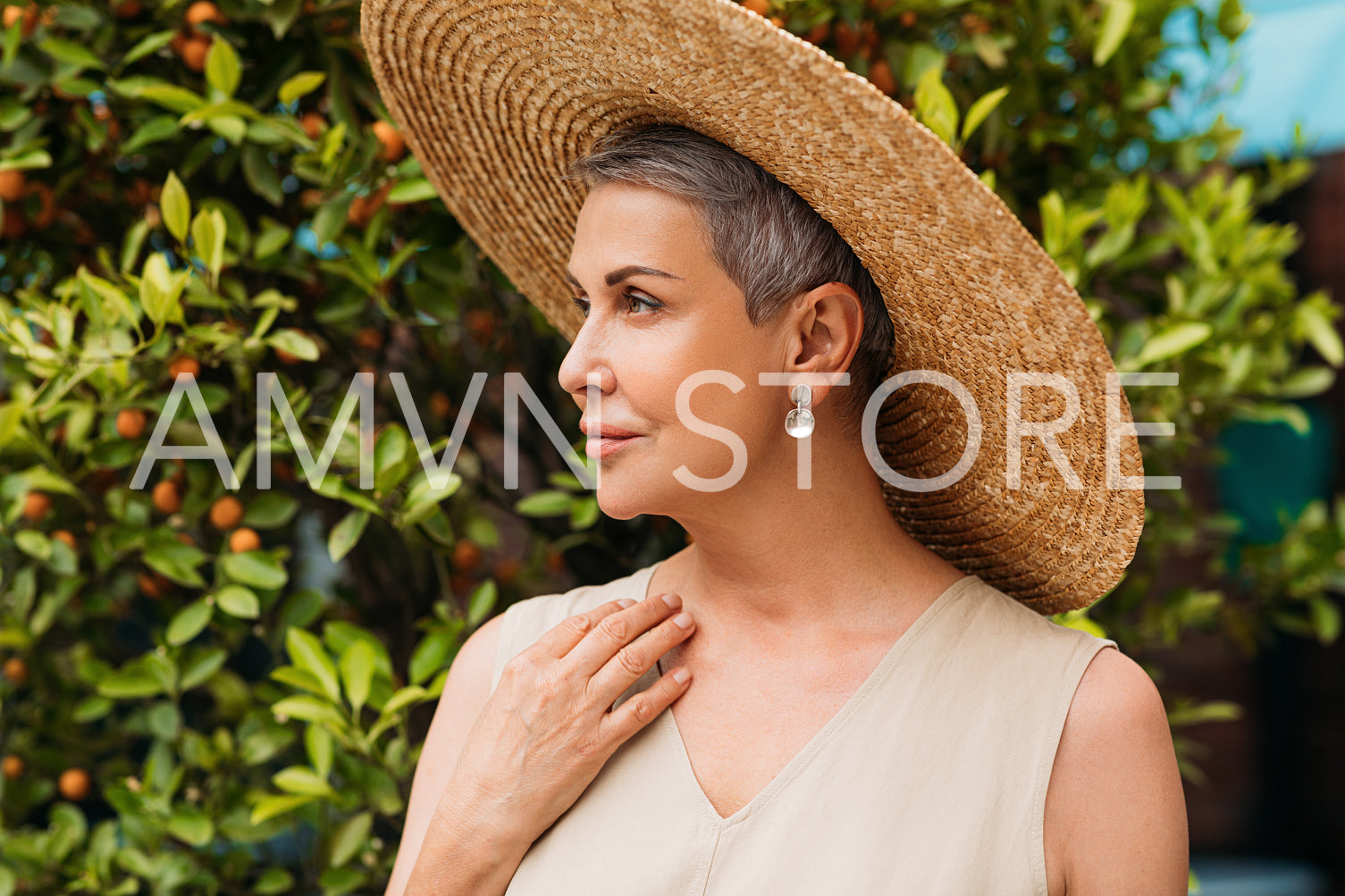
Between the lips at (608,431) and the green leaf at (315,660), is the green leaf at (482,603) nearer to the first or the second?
the green leaf at (315,660)

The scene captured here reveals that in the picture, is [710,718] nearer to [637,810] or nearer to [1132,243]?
[637,810]

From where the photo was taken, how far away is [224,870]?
1.77 metres

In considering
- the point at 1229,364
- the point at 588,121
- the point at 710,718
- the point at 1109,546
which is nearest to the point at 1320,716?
the point at 1229,364

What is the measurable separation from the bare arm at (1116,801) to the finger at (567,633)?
0.54 meters

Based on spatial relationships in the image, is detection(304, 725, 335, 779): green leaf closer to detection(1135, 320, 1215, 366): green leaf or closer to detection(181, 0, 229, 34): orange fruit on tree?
detection(181, 0, 229, 34): orange fruit on tree

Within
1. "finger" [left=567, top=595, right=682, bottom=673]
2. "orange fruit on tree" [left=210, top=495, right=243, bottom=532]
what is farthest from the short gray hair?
"orange fruit on tree" [left=210, top=495, right=243, bottom=532]

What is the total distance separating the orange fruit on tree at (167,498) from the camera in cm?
173

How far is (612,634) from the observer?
1276mm

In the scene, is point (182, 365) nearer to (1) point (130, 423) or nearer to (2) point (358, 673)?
(1) point (130, 423)

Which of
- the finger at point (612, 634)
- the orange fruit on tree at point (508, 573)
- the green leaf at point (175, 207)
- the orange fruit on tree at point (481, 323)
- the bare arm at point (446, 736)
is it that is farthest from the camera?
the orange fruit on tree at point (481, 323)

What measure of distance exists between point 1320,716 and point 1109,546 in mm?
3314

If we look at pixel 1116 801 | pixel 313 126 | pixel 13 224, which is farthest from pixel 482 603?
pixel 13 224

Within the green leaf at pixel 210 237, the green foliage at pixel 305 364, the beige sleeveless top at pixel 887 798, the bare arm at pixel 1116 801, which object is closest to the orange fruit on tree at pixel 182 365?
the green foliage at pixel 305 364

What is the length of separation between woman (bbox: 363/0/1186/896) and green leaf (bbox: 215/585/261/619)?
1.35 feet
